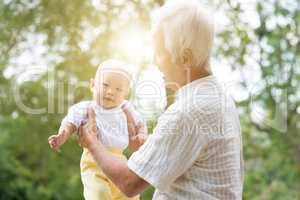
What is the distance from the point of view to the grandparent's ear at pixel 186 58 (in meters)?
1.41

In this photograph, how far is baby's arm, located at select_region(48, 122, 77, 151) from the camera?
1505 mm

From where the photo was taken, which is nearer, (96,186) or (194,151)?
(194,151)

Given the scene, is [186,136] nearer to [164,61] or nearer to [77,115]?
[164,61]

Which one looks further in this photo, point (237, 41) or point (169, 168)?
point (237, 41)

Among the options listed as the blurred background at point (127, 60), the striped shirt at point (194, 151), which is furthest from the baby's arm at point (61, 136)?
the blurred background at point (127, 60)

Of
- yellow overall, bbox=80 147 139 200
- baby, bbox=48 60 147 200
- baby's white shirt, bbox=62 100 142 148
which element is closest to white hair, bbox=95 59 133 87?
baby, bbox=48 60 147 200

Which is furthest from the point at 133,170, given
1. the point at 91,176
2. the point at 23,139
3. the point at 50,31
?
the point at 23,139

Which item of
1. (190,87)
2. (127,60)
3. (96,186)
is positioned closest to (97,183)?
(96,186)

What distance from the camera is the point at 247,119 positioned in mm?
6184

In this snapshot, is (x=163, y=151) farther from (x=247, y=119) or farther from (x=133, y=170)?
(x=247, y=119)

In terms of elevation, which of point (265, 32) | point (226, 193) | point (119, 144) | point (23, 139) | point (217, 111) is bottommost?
point (23, 139)

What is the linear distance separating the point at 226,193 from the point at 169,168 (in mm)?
189

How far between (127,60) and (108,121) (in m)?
2.34

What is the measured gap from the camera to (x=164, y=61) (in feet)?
4.73
